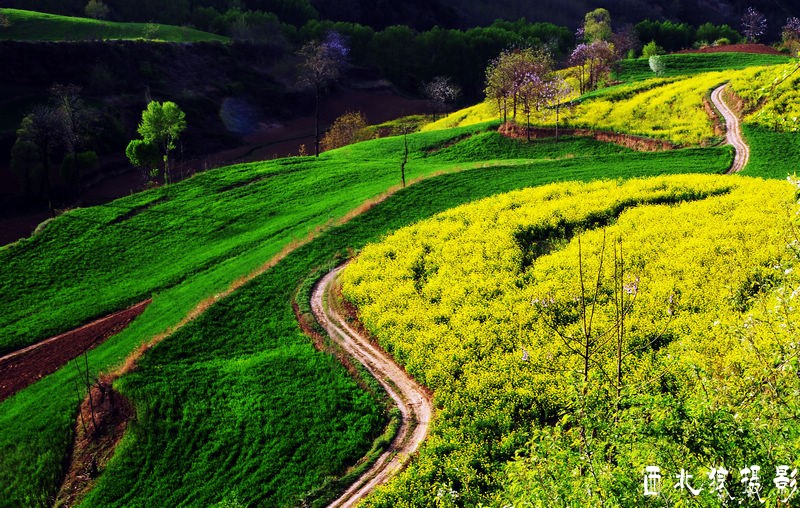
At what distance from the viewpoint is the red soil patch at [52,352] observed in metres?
40.4

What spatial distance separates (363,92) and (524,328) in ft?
448

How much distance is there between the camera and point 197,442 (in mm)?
29750

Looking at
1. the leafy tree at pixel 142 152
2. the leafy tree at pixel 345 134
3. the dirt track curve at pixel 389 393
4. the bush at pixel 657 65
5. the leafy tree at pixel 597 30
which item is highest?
the leafy tree at pixel 597 30

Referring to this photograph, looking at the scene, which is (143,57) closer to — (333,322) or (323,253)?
(323,253)

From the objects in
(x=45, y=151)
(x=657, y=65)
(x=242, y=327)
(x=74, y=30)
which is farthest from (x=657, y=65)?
(x=74, y=30)

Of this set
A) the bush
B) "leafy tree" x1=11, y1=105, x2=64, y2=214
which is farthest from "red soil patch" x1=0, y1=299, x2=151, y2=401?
the bush

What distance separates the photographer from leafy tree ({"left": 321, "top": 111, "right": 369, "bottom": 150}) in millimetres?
104750

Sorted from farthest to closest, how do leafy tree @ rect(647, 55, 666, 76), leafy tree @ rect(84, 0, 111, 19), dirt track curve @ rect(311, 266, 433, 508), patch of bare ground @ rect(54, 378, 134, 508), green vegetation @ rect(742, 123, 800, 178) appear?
leafy tree @ rect(84, 0, 111, 19)
leafy tree @ rect(647, 55, 666, 76)
green vegetation @ rect(742, 123, 800, 178)
patch of bare ground @ rect(54, 378, 134, 508)
dirt track curve @ rect(311, 266, 433, 508)

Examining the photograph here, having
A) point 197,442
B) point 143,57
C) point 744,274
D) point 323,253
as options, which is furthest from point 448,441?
point 143,57

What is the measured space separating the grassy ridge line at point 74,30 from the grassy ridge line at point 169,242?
288ft

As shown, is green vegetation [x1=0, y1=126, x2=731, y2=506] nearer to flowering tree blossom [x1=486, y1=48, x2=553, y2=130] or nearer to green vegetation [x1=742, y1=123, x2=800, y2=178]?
green vegetation [x1=742, y1=123, x2=800, y2=178]

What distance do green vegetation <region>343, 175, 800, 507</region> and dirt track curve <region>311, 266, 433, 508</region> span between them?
871 mm

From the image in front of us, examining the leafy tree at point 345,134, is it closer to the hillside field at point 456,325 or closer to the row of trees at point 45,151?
the row of trees at point 45,151

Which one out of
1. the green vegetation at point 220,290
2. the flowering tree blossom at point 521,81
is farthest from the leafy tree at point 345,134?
the flowering tree blossom at point 521,81
